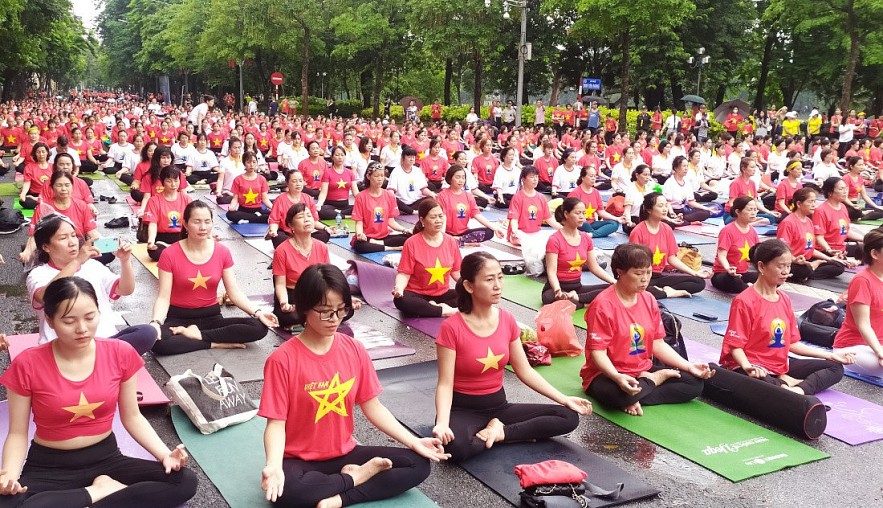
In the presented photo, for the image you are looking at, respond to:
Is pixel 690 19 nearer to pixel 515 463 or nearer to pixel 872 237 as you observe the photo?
pixel 872 237

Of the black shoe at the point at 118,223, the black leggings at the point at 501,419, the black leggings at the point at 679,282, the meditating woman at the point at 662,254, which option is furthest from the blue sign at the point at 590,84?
the black leggings at the point at 501,419

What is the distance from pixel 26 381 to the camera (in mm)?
3635

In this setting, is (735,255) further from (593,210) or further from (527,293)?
(593,210)

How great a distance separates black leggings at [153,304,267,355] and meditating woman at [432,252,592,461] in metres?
2.48

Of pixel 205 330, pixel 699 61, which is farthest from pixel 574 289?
pixel 699 61

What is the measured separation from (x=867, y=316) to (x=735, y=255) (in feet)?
9.60

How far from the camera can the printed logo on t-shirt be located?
18.4 ft

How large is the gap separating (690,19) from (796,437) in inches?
1385

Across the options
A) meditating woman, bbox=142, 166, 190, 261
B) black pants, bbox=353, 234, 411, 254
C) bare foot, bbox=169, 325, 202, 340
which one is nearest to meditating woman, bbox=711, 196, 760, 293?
black pants, bbox=353, 234, 411, 254

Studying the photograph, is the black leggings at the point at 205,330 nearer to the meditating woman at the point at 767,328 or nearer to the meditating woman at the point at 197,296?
the meditating woman at the point at 197,296

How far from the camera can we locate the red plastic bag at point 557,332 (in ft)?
22.5

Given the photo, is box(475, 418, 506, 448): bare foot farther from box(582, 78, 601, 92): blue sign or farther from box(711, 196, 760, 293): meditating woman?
box(582, 78, 601, 92): blue sign

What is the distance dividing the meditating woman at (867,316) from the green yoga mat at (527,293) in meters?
2.32

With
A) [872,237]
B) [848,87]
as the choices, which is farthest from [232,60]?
[872,237]
